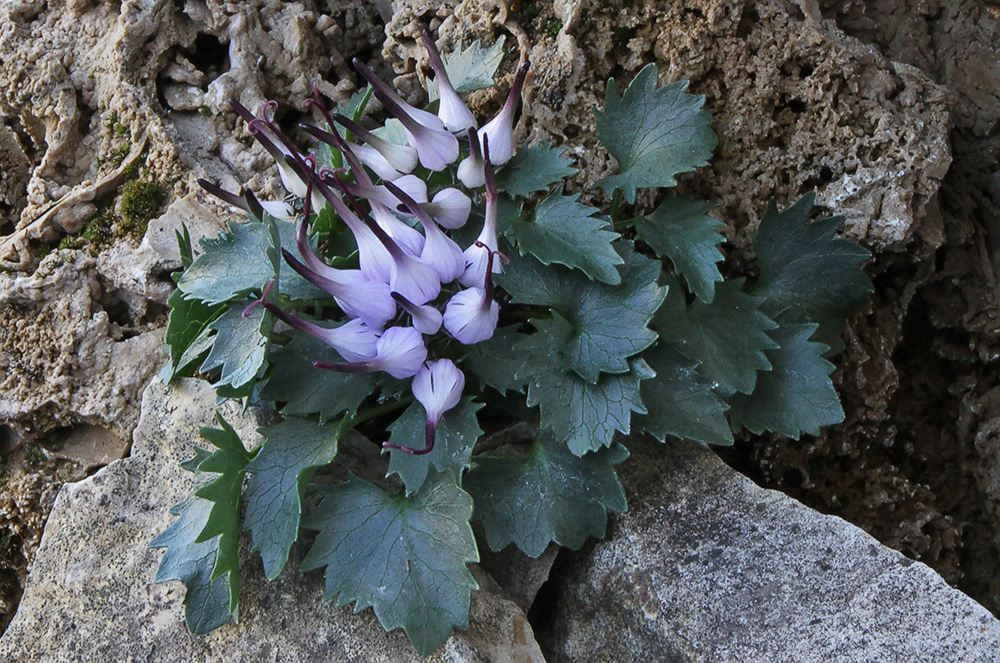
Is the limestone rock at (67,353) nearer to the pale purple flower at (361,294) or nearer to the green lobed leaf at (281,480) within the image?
the green lobed leaf at (281,480)

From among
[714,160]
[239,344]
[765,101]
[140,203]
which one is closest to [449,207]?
[239,344]

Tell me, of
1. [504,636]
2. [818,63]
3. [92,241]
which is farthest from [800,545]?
[92,241]

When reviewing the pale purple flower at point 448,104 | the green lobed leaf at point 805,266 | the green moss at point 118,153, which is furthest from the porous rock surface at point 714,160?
the pale purple flower at point 448,104

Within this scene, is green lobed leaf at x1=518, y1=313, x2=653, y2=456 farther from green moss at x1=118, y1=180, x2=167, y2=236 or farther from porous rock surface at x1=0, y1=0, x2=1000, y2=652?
green moss at x1=118, y1=180, x2=167, y2=236

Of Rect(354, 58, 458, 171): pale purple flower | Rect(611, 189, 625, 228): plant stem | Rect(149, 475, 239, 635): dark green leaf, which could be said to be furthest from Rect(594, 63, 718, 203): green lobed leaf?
Rect(149, 475, 239, 635): dark green leaf

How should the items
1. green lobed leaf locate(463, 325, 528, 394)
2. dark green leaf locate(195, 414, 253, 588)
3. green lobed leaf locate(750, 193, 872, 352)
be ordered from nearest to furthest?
dark green leaf locate(195, 414, 253, 588)
green lobed leaf locate(463, 325, 528, 394)
green lobed leaf locate(750, 193, 872, 352)

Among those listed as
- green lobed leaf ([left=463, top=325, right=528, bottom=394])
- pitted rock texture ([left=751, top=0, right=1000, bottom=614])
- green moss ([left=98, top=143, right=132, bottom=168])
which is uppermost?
green moss ([left=98, top=143, right=132, bottom=168])

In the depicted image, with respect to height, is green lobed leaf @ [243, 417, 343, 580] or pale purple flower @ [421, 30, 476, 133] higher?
pale purple flower @ [421, 30, 476, 133]
